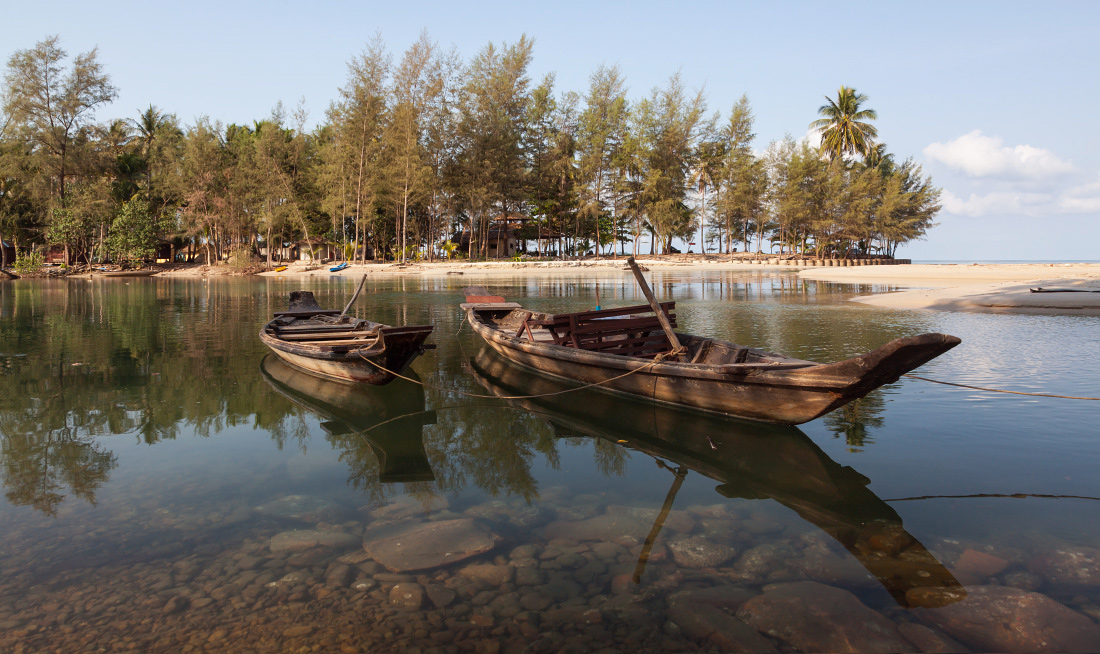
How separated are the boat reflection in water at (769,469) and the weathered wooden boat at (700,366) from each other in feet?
0.79

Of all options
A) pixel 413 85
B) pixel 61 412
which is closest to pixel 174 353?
pixel 61 412

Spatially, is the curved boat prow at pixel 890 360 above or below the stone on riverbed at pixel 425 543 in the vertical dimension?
above

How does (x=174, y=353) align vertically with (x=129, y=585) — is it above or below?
above

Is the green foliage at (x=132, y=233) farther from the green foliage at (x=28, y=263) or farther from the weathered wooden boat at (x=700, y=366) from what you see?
the weathered wooden boat at (x=700, y=366)

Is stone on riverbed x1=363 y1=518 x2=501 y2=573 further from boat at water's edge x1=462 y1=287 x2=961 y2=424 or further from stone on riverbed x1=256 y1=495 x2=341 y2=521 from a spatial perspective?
boat at water's edge x1=462 y1=287 x2=961 y2=424

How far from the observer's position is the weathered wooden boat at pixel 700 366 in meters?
4.89

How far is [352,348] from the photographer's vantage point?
7.91m

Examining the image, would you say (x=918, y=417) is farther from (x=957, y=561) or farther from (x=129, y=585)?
(x=129, y=585)

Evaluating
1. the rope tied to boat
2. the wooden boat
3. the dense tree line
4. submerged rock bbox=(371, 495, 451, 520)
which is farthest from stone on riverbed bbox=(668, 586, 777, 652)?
the dense tree line

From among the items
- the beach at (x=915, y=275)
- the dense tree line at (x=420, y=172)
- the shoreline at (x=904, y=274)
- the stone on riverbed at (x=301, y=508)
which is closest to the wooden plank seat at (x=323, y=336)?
the stone on riverbed at (x=301, y=508)

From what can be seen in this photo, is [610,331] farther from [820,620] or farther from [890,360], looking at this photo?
[820,620]

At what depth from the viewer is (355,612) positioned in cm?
304

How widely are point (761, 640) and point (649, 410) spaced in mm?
4346

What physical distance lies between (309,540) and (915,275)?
3477cm
